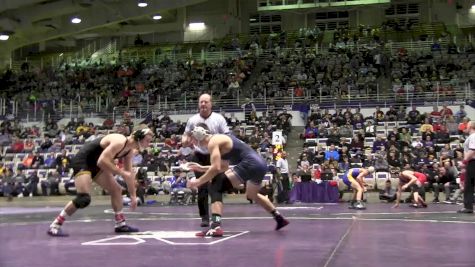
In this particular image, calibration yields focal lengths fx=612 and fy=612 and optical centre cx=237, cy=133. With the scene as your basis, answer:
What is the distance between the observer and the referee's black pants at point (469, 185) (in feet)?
33.3

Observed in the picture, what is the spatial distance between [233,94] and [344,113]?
668cm

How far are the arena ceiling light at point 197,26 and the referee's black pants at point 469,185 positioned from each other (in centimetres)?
3077

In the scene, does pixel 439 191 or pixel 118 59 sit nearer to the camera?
pixel 439 191

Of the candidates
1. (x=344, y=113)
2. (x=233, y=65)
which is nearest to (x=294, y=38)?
(x=233, y=65)

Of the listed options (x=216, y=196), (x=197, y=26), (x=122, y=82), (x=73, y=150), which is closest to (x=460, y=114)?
(x=73, y=150)

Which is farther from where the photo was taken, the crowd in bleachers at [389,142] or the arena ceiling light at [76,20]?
the arena ceiling light at [76,20]

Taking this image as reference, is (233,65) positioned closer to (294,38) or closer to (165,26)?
(294,38)

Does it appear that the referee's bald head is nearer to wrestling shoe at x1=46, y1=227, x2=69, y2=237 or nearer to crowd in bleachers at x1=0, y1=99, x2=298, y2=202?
wrestling shoe at x1=46, y1=227, x2=69, y2=237

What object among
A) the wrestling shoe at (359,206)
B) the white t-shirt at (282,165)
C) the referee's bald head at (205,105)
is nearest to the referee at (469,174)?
the wrestling shoe at (359,206)

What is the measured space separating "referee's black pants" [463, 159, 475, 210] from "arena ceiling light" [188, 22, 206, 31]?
101 ft

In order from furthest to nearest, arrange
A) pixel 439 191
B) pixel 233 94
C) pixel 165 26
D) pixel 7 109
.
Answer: pixel 165 26, pixel 7 109, pixel 233 94, pixel 439 191

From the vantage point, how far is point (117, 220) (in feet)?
24.2

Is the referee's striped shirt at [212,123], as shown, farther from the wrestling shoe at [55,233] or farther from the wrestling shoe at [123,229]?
the wrestling shoe at [55,233]

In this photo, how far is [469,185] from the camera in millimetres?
10234
